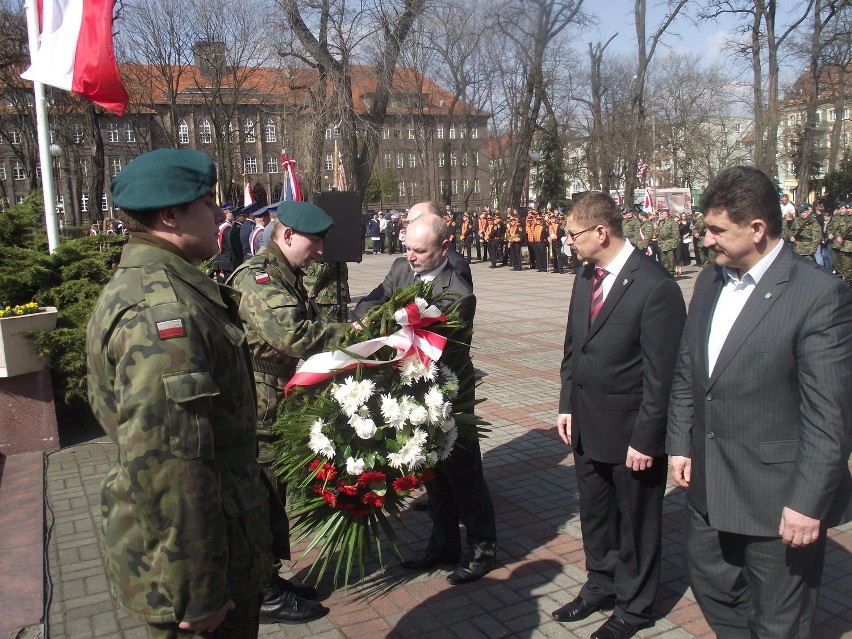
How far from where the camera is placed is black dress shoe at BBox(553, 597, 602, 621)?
369 cm

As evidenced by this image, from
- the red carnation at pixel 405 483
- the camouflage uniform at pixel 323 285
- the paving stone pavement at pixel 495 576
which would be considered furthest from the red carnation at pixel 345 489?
the camouflage uniform at pixel 323 285

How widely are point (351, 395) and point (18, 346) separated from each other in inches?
175

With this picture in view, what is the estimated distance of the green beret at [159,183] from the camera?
2.04m

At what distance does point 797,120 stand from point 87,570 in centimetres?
5053

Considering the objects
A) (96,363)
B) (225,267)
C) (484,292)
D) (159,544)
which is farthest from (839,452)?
(484,292)

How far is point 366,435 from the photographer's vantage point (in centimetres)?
339

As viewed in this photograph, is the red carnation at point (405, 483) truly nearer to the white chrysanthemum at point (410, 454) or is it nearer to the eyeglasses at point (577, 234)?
the white chrysanthemum at point (410, 454)

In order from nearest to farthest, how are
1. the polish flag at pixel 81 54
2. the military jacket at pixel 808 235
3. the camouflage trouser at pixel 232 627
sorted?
the camouflage trouser at pixel 232 627, the polish flag at pixel 81 54, the military jacket at pixel 808 235

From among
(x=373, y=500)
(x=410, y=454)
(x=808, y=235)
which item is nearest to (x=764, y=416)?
(x=410, y=454)

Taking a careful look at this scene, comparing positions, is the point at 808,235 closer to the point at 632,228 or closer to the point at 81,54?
the point at 632,228

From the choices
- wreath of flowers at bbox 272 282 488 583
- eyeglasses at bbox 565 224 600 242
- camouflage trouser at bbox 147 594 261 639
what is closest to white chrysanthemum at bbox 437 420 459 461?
wreath of flowers at bbox 272 282 488 583

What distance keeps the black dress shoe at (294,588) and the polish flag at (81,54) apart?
625 centimetres

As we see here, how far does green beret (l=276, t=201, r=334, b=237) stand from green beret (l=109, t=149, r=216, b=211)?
165 centimetres

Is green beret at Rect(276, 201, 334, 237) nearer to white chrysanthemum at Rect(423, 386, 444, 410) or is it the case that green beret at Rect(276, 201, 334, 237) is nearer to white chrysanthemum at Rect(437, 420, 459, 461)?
white chrysanthemum at Rect(423, 386, 444, 410)
